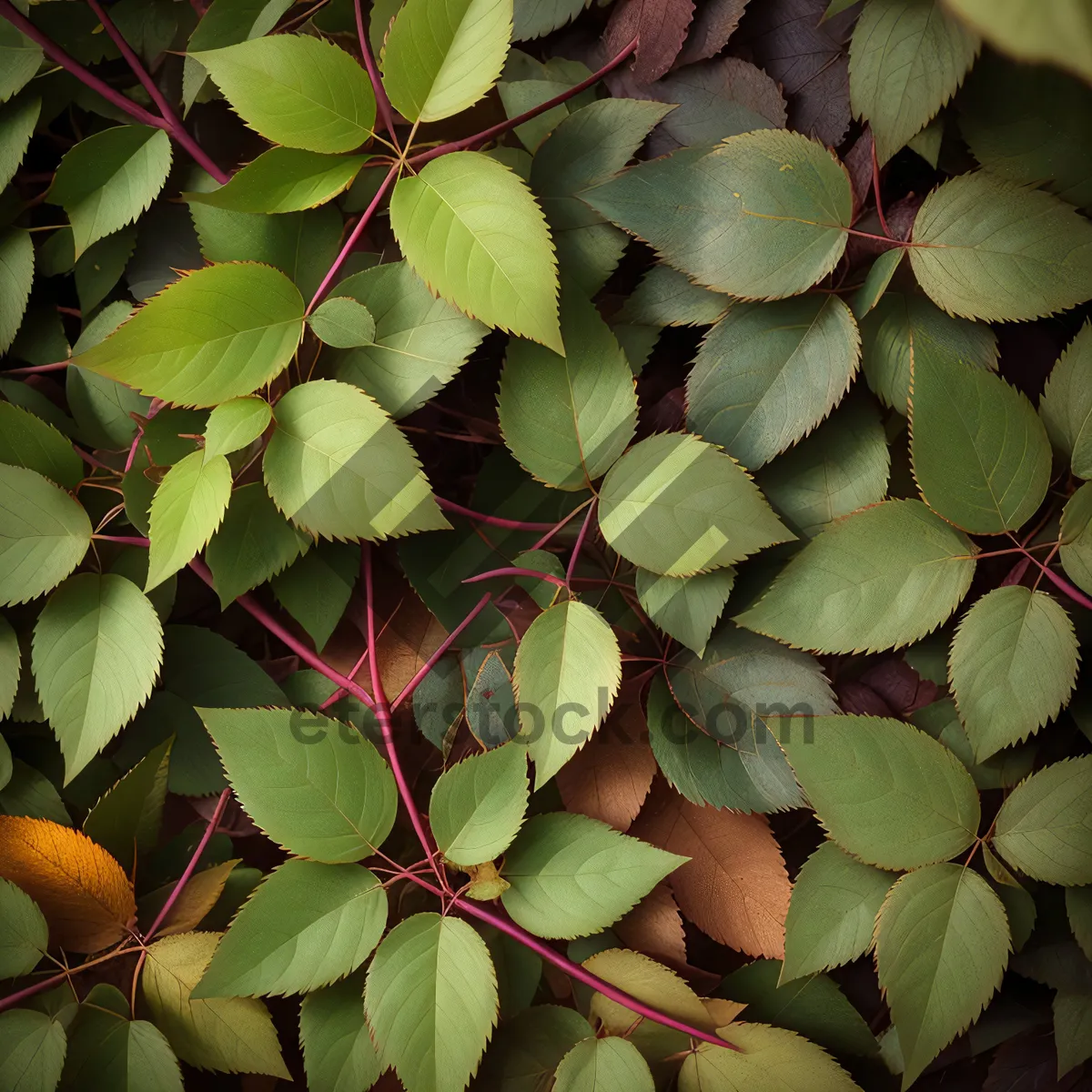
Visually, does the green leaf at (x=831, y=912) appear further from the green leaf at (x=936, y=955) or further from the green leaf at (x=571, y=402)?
the green leaf at (x=571, y=402)

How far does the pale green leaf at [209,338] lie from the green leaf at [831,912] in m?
0.43

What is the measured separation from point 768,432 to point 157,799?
1.54ft

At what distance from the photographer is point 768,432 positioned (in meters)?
0.50

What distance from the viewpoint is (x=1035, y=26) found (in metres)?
0.24

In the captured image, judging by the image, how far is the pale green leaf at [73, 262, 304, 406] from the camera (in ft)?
1.59

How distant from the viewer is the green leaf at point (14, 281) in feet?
2.05

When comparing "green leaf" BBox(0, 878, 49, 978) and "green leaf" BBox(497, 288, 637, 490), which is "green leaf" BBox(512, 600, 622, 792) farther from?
"green leaf" BBox(0, 878, 49, 978)

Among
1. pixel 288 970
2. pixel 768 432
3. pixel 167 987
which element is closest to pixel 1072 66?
pixel 768 432

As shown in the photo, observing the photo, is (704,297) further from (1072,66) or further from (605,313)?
(1072,66)

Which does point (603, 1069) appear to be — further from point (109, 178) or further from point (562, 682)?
point (109, 178)

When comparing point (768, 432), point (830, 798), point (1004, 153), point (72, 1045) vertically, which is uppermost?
point (1004, 153)

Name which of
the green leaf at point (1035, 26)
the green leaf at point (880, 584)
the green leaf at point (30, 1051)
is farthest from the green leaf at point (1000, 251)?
the green leaf at point (30, 1051)

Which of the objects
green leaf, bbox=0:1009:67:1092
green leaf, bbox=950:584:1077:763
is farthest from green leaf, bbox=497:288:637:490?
green leaf, bbox=0:1009:67:1092

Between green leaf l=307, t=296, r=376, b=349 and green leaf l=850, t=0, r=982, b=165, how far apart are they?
30 centimetres
